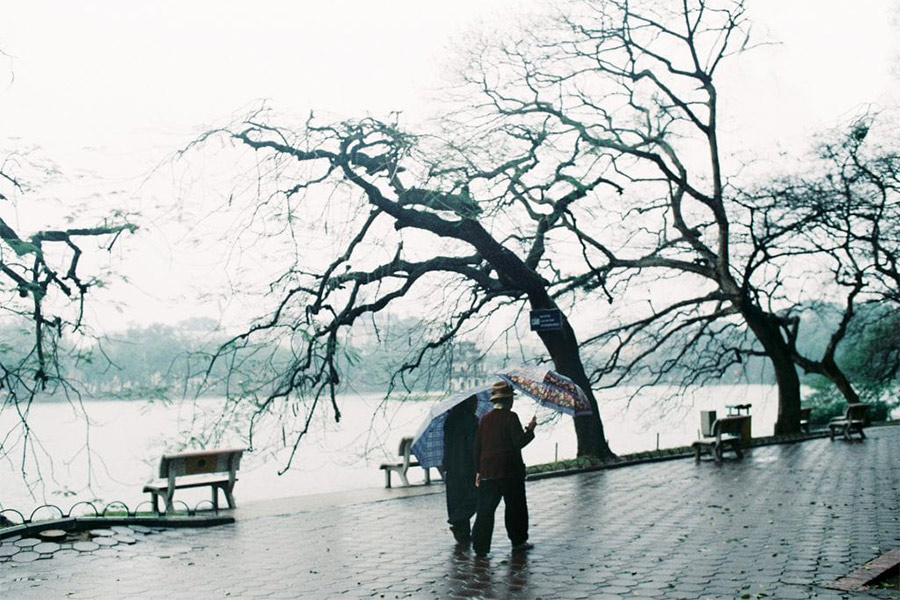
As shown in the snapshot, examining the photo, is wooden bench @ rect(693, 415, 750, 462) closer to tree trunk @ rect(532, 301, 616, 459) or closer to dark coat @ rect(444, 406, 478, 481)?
tree trunk @ rect(532, 301, 616, 459)

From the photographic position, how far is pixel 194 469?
14.2 m

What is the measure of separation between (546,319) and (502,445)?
29.7ft

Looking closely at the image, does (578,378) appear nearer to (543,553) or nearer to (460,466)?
(460,466)

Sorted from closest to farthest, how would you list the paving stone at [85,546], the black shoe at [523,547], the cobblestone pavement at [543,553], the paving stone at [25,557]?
1. the cobblestone pavement at [543,553]
2. the paving stone at [25,557]
3. the black shoe at [523,547]
4. the paving stone at [85,546]

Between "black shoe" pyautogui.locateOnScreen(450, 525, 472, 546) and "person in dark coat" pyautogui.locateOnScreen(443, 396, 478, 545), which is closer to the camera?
"black shoe" pyautogui.locateOnScreen(450, 525, 472, 546)

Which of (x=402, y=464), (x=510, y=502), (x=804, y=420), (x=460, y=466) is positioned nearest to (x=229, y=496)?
(x=402, y=464)

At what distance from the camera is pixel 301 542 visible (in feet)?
36.7

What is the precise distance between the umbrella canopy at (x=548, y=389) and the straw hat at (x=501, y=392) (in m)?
0.31

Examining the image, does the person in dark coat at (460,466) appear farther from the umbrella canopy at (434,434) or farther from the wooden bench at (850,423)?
the wooden bench at (850,423)

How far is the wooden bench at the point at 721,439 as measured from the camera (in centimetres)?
2111

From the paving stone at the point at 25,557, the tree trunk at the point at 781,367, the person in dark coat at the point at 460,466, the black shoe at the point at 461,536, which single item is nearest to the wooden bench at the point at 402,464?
the person in dark coat at the point at 460,466

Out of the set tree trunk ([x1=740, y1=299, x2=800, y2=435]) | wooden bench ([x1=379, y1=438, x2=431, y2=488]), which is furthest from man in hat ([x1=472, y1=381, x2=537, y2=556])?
tree trunk ([x1=740, y1=299, x2=800, y2=435])

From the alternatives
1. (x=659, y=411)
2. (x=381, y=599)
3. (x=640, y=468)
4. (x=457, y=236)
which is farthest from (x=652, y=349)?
(x=381, y=599)

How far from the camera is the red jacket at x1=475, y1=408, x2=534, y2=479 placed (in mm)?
10469
